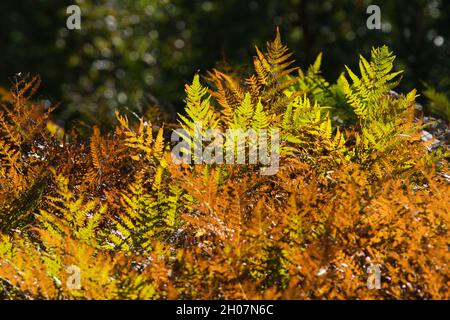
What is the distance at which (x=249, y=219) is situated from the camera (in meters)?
2.63

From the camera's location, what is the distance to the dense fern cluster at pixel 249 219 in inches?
89.0

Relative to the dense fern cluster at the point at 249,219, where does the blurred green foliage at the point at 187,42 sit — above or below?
above

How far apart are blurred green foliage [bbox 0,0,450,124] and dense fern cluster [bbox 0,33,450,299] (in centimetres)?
A: 168

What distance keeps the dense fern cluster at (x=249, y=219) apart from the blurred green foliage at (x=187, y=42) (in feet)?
5.51

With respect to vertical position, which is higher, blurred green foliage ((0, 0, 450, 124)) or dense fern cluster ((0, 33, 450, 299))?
blurred green foliage ((0, 0, 450, 124))

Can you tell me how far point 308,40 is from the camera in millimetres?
8180

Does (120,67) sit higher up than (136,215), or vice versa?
(120,67)

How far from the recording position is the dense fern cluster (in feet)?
7.42

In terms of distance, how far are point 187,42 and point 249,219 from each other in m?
6.27

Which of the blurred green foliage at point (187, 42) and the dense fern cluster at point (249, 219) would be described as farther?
the blurred green foliage at point (187, 42)

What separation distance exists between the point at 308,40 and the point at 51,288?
20.9 feet

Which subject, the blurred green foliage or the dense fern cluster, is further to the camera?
the blurred green foliage

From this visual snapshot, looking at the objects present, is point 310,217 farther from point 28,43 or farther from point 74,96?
point 28,43
